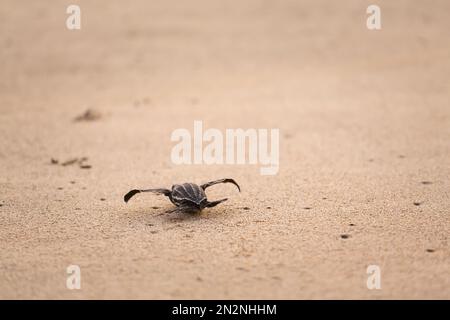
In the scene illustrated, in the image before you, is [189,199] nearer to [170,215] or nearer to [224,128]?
[170,215]

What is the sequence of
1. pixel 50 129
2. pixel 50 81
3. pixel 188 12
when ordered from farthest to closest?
1. pixel 188 12
2. pixel 50 81
3. pixel 50 129

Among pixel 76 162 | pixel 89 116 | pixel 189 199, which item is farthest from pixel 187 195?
pixel 89 116

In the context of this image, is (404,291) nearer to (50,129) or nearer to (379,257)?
(379,257)

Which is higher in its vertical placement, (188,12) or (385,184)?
(188,12)

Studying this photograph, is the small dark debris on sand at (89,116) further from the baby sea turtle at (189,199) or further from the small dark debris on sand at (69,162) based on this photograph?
the baby sea turtle at (189,199)

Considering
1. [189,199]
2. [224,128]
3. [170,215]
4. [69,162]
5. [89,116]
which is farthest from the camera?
[89,116]

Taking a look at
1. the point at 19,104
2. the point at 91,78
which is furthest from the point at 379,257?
the point at 91,78
